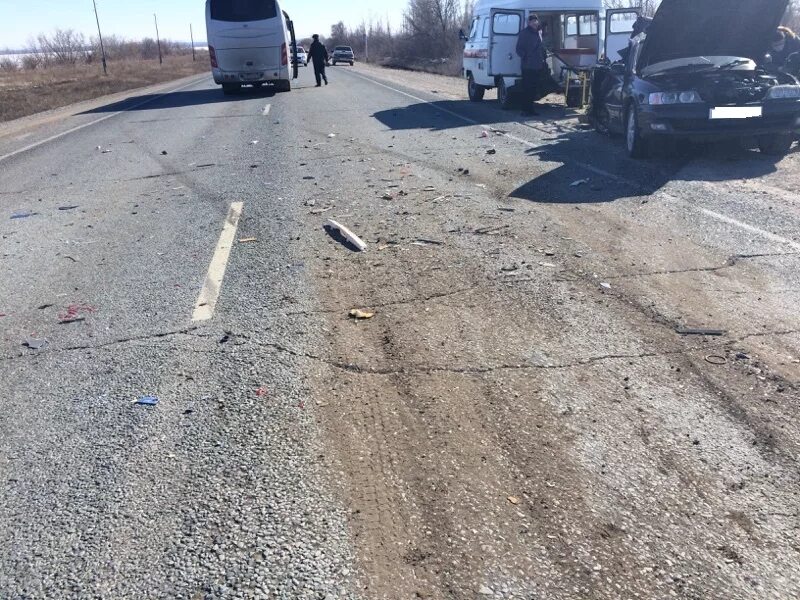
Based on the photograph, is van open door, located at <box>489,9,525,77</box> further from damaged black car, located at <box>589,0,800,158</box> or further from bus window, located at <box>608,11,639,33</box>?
damaged black car, located at <box>589,0,800,158</box>

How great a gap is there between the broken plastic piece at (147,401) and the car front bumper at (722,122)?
8030 millimetres

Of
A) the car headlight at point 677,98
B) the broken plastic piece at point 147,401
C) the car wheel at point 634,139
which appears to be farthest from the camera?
the car wheel at point 634,139

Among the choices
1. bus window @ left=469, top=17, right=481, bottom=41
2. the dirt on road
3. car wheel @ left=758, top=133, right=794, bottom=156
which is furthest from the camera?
bus window @ left=469, top=17, right=481, bottom=41

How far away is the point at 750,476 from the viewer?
10.5ft

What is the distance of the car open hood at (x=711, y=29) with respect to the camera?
11.1m

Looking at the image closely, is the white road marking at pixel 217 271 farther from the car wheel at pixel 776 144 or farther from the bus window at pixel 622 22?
the bus window at pixel 622 22

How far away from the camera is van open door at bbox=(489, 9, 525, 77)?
18.3 meters

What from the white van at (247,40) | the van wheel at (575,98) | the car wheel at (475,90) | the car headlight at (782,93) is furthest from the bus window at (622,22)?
the white van at (247,40)

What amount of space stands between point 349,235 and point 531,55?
11.1m

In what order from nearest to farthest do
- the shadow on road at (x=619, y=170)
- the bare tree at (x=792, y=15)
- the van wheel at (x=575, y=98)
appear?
the shadow on road at (x=619, y=170), the van wheel at (x=575, y=98), the bare tree at (x=792, y=15)

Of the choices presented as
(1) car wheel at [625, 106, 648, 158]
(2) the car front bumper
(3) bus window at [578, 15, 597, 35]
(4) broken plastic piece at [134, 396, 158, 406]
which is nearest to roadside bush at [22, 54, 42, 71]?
(3) bus window at [578, 15, 597, 35]

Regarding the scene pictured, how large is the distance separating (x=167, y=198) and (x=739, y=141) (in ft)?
25.8

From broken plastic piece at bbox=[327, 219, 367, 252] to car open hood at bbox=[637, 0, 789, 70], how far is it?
613cm

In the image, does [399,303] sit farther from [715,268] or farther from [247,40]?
[247,40]
